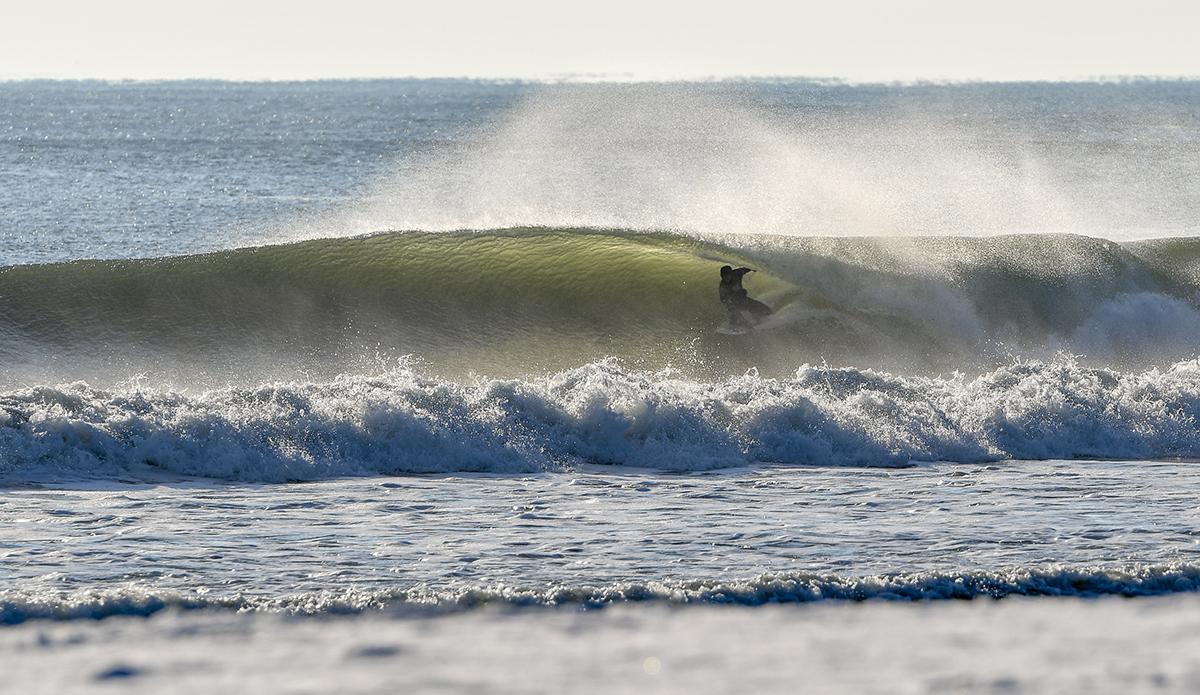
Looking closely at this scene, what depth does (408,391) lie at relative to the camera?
797cm

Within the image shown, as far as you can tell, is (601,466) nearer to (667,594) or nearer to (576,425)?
(576,425)

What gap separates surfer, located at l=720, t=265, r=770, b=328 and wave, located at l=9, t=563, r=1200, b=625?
6199 millimetres

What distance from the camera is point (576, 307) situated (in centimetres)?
1145

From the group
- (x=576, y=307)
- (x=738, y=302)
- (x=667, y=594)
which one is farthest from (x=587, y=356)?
(x=667, y=594)

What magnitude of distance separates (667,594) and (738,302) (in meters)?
6.79

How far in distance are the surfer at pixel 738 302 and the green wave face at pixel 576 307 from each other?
109 mm

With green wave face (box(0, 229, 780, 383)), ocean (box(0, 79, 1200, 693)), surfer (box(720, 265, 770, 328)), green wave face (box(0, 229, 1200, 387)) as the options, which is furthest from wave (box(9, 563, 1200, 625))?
surfer (box(720, 265, 770, 328))

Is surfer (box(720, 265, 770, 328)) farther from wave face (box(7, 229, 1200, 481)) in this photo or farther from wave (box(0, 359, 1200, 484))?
wave (box(0, 359, 1200, 484))

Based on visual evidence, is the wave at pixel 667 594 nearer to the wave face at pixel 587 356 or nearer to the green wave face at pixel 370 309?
the wave face at pixel 587 356

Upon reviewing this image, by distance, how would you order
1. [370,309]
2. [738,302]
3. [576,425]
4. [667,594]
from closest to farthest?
1. [667,594]
2. [576,425]
3. [738,302]
4. [370,309]

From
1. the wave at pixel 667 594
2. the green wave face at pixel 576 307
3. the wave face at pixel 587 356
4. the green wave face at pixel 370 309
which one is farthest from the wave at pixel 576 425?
the wave at pixel 667 594


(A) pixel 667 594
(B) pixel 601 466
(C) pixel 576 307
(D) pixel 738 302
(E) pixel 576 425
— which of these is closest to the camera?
(A) pixel 667 594

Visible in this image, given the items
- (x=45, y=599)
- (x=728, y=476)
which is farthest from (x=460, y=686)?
(x=728, y=476)

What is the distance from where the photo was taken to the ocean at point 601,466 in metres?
4.07
